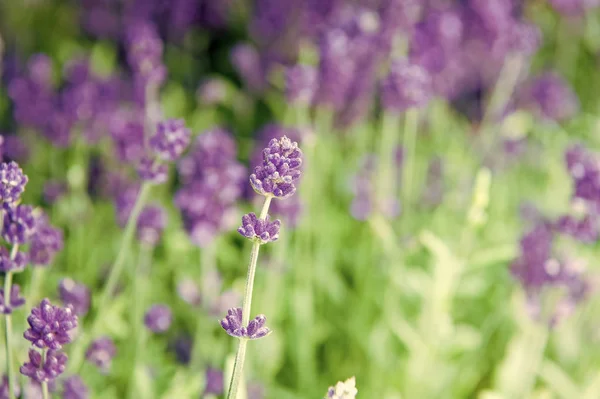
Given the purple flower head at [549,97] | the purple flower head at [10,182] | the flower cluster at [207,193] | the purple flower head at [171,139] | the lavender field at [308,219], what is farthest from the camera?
the purple flower head at [549,97]

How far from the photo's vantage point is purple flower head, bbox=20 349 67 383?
155 centimetres

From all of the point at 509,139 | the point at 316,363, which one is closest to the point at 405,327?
the point at 316,363

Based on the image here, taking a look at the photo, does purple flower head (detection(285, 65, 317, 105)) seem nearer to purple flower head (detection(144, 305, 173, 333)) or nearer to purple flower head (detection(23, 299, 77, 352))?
purple flower head (detection(144, 305, 173, 333))

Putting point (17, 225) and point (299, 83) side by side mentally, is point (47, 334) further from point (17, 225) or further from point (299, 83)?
point (299, 83)

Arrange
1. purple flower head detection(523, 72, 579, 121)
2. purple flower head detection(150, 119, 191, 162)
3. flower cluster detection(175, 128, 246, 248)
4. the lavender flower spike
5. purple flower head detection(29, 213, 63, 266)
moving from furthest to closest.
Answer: purple flower head detection(523, 72, 579, 121) < flower cluster detection(175, 128, 246, 248) < purple flower head detection(29, 213, 63, 266) < purple flower head detection(150, 119, 191, 162) < the lavender flower spike

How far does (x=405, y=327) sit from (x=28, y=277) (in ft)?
4.68

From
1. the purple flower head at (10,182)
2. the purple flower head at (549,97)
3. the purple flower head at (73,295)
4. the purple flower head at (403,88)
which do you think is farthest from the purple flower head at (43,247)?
the purple flower head at (549,97)

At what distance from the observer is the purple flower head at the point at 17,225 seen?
1.58 m

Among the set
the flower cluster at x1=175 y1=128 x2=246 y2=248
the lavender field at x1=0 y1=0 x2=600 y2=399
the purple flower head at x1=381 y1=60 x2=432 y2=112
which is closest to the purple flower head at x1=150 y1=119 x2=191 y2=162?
the lavender field at x1=0 y1=0 x2=600 y2=399

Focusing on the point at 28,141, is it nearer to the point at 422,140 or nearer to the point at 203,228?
the point at 203,228

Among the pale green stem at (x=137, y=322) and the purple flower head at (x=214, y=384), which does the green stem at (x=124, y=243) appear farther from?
the purple flower head at (x=214, y=384)

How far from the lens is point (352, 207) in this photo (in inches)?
147

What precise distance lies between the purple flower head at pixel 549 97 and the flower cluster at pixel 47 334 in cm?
396

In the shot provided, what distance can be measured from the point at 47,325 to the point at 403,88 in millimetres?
1919
